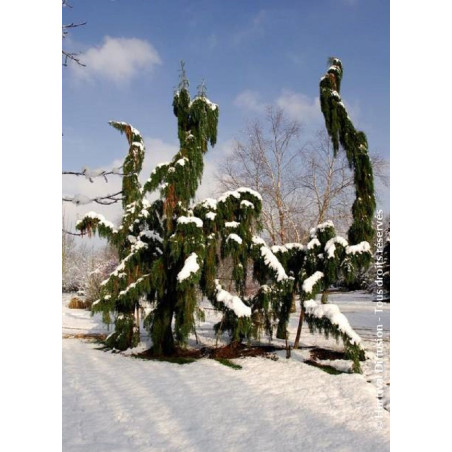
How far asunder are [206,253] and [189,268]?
44cm

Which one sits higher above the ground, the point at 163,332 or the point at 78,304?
the point at 163,332

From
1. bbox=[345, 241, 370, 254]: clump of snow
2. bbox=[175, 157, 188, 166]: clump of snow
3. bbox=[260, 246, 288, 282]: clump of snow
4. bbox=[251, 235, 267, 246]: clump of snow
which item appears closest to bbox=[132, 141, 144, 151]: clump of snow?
bbox=[175, 157, 188, 166]: clump of snow

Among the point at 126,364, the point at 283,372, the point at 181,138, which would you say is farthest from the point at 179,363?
the point at 181,138

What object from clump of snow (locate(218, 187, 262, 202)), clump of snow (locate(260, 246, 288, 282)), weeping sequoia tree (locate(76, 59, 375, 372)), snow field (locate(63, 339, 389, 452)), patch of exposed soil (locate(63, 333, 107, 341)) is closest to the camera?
snow field (locate(63, 339, 389, 452))

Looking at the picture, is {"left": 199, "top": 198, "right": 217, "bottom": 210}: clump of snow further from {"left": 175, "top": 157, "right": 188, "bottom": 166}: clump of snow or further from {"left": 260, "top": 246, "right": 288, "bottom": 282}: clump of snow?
{"left": 260, "top": 246, "right": 288, "bottom": 282}: clump of snow

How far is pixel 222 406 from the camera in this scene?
272 cm

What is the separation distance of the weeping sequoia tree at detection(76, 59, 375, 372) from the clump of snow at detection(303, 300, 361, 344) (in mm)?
10

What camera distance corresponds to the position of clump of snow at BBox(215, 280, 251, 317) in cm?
415

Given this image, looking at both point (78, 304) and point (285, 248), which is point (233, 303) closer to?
point (285, 248)


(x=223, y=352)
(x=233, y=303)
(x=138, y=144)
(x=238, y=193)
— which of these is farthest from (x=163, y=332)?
(x=138, y=144)
